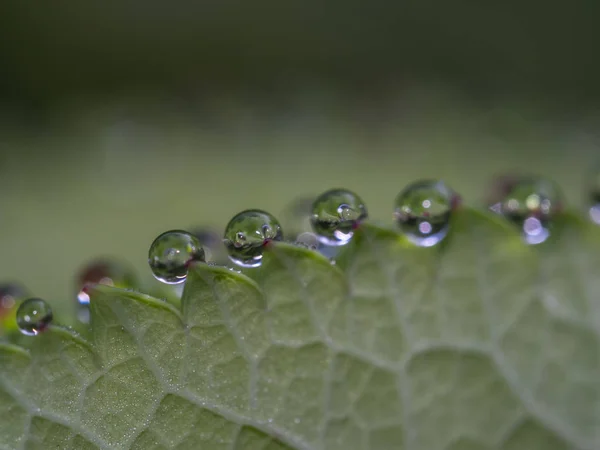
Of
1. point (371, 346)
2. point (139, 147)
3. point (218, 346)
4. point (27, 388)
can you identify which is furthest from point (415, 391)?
point (139, 147)

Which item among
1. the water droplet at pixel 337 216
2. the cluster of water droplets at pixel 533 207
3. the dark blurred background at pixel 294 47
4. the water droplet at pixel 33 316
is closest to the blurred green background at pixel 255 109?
the dark blurred background at pixel 294 47

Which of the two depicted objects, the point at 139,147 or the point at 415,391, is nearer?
the point at 415,391

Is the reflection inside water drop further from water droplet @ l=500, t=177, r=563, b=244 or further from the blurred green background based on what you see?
the blurred green background

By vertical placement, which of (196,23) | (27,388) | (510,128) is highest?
(196,23)

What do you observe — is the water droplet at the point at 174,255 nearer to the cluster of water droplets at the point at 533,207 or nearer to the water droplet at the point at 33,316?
the water droplet at the point at 33,316

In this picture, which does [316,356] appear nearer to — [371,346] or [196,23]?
[371,346]

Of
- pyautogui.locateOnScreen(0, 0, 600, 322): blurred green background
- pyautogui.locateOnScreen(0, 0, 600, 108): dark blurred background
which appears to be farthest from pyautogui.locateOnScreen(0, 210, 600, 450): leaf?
pyautogui.locateOnScreen(0, 0, 600, 108): dark blurred background

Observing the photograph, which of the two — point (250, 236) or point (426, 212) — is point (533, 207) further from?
point (250, 236)
